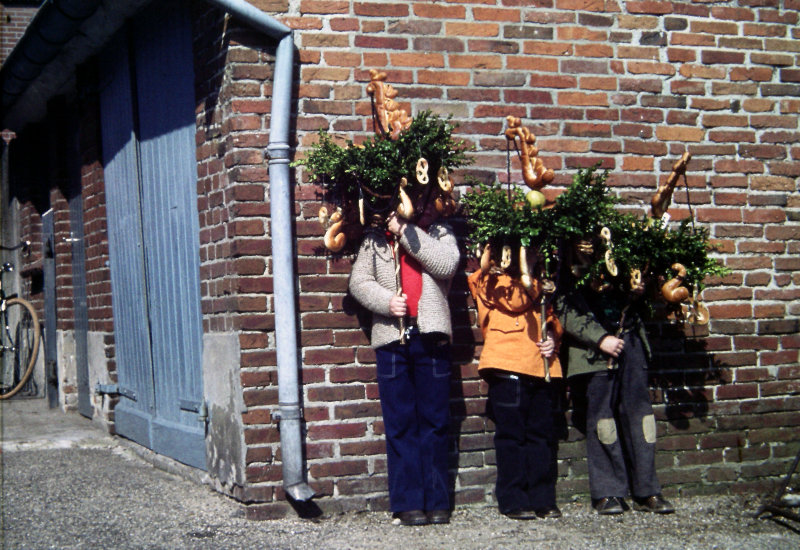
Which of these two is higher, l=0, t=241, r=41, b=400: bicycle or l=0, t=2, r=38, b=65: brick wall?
l=0, t=2, r=38, b=65: brick wall

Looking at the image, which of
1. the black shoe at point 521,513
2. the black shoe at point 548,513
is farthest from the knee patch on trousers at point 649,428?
the black shoe at point 521,513

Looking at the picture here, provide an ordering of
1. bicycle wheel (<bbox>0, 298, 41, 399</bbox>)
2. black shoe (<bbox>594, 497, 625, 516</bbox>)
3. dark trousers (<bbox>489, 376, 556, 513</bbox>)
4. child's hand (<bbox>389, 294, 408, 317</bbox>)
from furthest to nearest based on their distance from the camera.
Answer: bicycle wheel (<bbox>0, 298, 41, 399</bbox>) < black shoe (<bbox>594, 497, 625, 516</bbox>) < dark trousers (<bbox>489, 376, 556, 513</bbox>) < child's hand (<bbox>389, 294, 408, 317</bbox>)

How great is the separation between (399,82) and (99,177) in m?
3.11

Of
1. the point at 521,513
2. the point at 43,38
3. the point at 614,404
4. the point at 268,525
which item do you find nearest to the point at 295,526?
the point at 268,525

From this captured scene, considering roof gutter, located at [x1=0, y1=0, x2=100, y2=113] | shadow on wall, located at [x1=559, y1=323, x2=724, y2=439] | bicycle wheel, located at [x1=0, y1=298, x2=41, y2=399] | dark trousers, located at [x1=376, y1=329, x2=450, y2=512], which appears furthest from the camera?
bicycle wheel, located at [x1=0, y1=298, x2=41, y2=399]

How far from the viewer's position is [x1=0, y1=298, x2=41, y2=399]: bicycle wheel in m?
8.45

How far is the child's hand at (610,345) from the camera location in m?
4.21

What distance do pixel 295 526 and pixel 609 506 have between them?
1.73 meters

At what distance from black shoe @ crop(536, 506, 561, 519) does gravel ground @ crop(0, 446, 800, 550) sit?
41 millimetres

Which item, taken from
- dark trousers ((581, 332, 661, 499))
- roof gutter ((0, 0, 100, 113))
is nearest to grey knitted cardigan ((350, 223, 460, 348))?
dark trousers ((581, 332, 661, 499))

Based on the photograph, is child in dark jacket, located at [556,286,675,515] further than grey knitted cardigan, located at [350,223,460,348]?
Yes

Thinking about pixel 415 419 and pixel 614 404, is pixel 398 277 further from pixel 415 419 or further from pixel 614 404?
pixel 614 404

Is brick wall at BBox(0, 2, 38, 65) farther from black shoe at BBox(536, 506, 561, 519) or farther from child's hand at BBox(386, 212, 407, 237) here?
black shoe at BBox(536, 506, 561, 519)

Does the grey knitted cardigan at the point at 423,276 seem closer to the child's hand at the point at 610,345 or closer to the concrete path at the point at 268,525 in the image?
the child's hand at the point at 610,345
